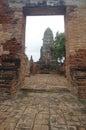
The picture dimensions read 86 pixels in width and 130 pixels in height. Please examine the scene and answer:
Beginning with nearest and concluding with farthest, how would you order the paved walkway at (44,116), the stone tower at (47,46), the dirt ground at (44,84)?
the paved walkway at (44,116), the dirt ground at (44,84), the stone tower at (47,46)

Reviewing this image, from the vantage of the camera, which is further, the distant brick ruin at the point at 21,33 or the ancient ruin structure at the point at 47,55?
the ancient ruin structure at the point at 47,55

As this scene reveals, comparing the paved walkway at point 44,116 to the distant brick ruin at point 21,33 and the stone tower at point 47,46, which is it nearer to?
the distant brick ruin at point 21,33

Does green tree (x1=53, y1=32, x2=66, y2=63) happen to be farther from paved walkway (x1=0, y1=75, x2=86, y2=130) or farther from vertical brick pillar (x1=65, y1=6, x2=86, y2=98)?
paved walkway (x1=0, y1=75, x2=86, y2=130)

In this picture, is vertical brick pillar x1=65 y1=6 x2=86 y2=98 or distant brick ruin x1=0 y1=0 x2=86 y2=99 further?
distant brick ruin x1=0 y1=0 x2=86 y2=99

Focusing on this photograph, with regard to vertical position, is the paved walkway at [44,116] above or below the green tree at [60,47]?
below

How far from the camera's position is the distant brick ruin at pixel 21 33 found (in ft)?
15.3

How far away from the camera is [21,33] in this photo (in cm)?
503

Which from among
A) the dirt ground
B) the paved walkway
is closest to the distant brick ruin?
the dirt ground

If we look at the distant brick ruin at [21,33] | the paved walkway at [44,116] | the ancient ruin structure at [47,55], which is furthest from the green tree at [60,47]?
the paved walkway at [44,116]

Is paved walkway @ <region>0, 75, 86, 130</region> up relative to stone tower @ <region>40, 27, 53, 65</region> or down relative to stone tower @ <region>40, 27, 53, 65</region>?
down

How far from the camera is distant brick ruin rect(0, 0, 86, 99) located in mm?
4650

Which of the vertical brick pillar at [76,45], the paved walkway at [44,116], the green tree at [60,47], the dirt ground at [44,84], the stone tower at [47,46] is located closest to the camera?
the paved walkway at [44,116]

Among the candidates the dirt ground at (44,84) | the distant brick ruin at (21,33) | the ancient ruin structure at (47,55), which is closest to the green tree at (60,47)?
the ancient ruin structure at (47,55)

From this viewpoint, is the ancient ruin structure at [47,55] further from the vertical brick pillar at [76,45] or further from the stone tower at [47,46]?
the vertical brick pillar at [76,45]
